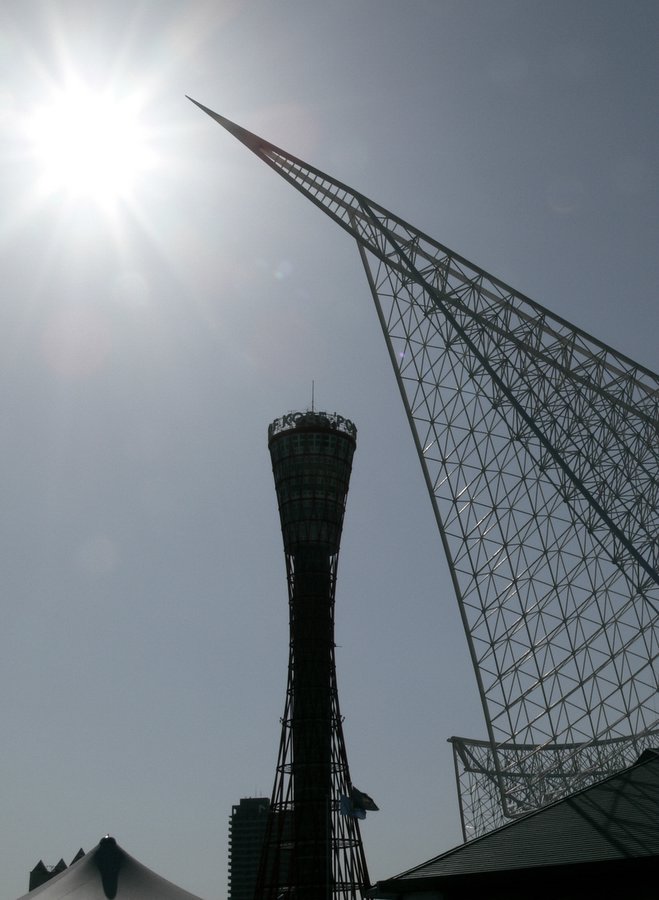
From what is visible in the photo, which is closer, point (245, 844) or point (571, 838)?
point (571, 838)

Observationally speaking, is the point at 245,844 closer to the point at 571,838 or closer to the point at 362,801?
the point at 362,801

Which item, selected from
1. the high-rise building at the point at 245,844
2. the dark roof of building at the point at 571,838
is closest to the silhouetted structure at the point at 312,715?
the dark roof of building at the point at 571,838

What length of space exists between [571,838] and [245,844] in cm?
15456

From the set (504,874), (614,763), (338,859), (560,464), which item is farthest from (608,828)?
(338,859)

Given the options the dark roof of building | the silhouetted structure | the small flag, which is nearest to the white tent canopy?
the silhouetted structure

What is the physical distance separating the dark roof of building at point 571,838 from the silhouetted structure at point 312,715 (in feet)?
95.8

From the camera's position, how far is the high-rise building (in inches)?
6073

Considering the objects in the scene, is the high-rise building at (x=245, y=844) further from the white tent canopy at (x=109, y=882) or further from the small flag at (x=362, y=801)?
the small flag at (x=362, y=801)

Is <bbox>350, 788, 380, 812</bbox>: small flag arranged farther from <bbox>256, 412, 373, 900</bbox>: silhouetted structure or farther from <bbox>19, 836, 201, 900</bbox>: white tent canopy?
<bbox>19, 836, 201, 900</bbox>: white tent canopy

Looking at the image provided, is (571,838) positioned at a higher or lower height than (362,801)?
lower

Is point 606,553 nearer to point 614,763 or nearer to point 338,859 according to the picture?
point 614,763

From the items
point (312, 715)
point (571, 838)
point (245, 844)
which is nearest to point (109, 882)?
point (312, 715)

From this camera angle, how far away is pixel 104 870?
52.9m

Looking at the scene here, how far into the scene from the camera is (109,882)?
2037 inches
